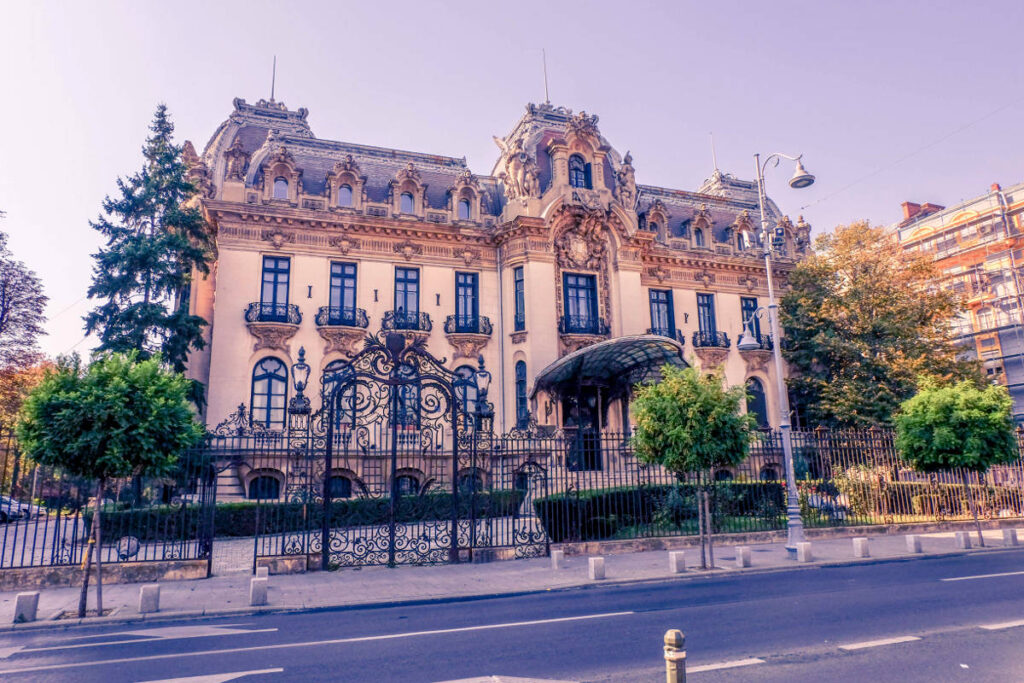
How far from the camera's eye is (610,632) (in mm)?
8000

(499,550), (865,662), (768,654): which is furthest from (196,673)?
(499,550)

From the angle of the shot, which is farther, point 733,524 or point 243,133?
point 243,133

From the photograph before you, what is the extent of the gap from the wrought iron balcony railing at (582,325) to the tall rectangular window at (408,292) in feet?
23.1

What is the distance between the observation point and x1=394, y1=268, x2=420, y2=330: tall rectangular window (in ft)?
95.3

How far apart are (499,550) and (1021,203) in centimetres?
4533

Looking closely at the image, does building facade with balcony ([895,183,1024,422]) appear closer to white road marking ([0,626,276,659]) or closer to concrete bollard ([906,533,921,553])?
concrete bollard ([906,533,921,553])

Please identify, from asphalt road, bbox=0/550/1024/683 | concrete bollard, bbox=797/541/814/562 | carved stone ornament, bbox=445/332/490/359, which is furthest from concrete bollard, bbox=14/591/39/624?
carved stone ornament, bbox=445/332/490/359

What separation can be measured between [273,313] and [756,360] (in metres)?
25.7

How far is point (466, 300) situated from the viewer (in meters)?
30.4

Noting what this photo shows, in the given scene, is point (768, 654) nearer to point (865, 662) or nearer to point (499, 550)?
point (865, 662)

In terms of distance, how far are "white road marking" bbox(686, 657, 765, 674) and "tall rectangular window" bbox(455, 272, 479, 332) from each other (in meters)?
23.8

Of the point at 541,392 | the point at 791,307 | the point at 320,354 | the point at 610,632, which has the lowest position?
the point at 610,632

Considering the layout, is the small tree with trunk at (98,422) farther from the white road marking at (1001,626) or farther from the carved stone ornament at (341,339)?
the carved stone ornament at (341,339)

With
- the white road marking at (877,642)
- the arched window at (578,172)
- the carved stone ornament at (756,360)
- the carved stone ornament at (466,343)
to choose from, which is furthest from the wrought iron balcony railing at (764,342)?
the white road marking at (877,642)
